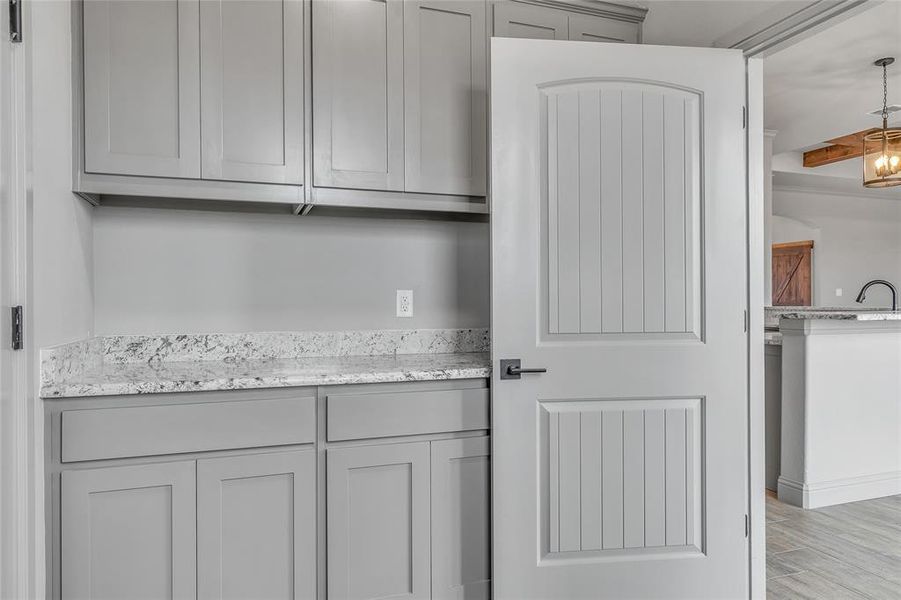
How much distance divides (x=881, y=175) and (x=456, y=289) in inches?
154

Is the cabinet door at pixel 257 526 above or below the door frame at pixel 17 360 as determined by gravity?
below

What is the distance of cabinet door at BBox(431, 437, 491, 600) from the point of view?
192 cm

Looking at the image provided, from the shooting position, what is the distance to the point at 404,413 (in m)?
1.90

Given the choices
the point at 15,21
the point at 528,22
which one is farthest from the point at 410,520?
the point at 528,22

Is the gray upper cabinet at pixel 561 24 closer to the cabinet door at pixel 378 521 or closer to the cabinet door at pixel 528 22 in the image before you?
the cabinet door at pixel 528 22

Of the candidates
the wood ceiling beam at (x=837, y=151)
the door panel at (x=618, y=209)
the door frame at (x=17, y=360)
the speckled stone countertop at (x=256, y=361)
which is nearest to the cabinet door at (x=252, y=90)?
the door frame at (x=17, y=360)

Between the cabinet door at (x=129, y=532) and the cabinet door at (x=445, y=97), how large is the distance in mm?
1245

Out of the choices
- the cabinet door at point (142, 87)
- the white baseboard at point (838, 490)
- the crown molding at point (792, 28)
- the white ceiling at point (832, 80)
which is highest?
the white ceiling at point (832, 80)

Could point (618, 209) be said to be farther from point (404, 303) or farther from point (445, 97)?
point (404, 303)

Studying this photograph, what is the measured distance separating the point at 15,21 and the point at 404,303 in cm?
152

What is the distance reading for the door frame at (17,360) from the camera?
1433mm

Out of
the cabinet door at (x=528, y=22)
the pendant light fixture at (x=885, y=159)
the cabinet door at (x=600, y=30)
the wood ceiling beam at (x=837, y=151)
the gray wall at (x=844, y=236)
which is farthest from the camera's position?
the gray wall at (x=844, y=236)

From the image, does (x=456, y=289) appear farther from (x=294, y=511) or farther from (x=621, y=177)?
(x=294, y=511)

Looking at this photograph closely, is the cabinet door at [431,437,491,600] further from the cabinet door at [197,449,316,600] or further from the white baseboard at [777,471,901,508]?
the white baseboard at [777,471,901,508]
